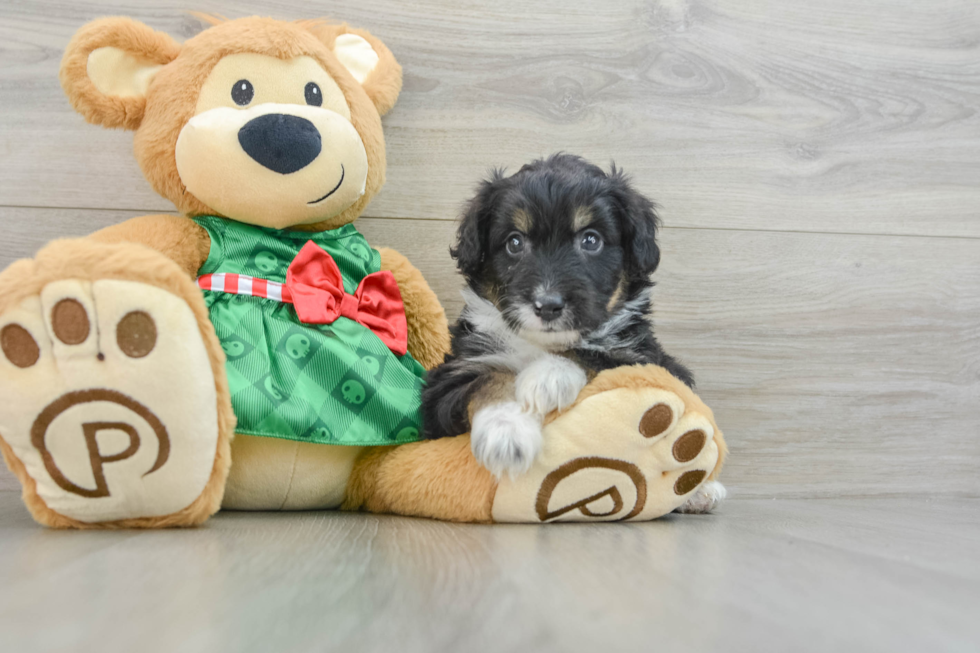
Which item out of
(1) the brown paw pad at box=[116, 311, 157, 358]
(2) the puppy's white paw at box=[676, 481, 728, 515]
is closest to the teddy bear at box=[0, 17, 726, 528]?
(1) the brown paw pad at box=[116, 311, 157, 358]

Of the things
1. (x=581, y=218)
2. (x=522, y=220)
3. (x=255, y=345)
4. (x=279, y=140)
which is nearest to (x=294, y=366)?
(x=255, y=345)

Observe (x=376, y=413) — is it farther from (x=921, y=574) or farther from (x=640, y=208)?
(x=921, y=574)

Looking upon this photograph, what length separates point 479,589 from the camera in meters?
0.83

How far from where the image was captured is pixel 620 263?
1.51 meters

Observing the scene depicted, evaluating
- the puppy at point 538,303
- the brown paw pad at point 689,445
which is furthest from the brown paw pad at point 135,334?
the brown paw pad at point 689,445

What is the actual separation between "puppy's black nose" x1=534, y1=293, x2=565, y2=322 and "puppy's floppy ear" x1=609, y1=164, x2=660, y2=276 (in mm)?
283

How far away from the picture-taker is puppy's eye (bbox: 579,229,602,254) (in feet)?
4.79

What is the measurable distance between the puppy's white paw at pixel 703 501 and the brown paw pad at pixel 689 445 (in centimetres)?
35

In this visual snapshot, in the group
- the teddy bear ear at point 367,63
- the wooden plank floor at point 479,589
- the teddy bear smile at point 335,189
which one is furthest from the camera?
the teddy bear ear at point 367,63

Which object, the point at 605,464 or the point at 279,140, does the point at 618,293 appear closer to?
the point at 605,464

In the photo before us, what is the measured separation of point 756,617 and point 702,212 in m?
1.55

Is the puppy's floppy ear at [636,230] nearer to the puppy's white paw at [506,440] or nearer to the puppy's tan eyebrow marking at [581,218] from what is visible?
the puppy's tan eyebrow marking at [581,218]

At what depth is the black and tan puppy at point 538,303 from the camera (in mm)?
1311

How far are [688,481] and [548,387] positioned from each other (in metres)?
0.34
